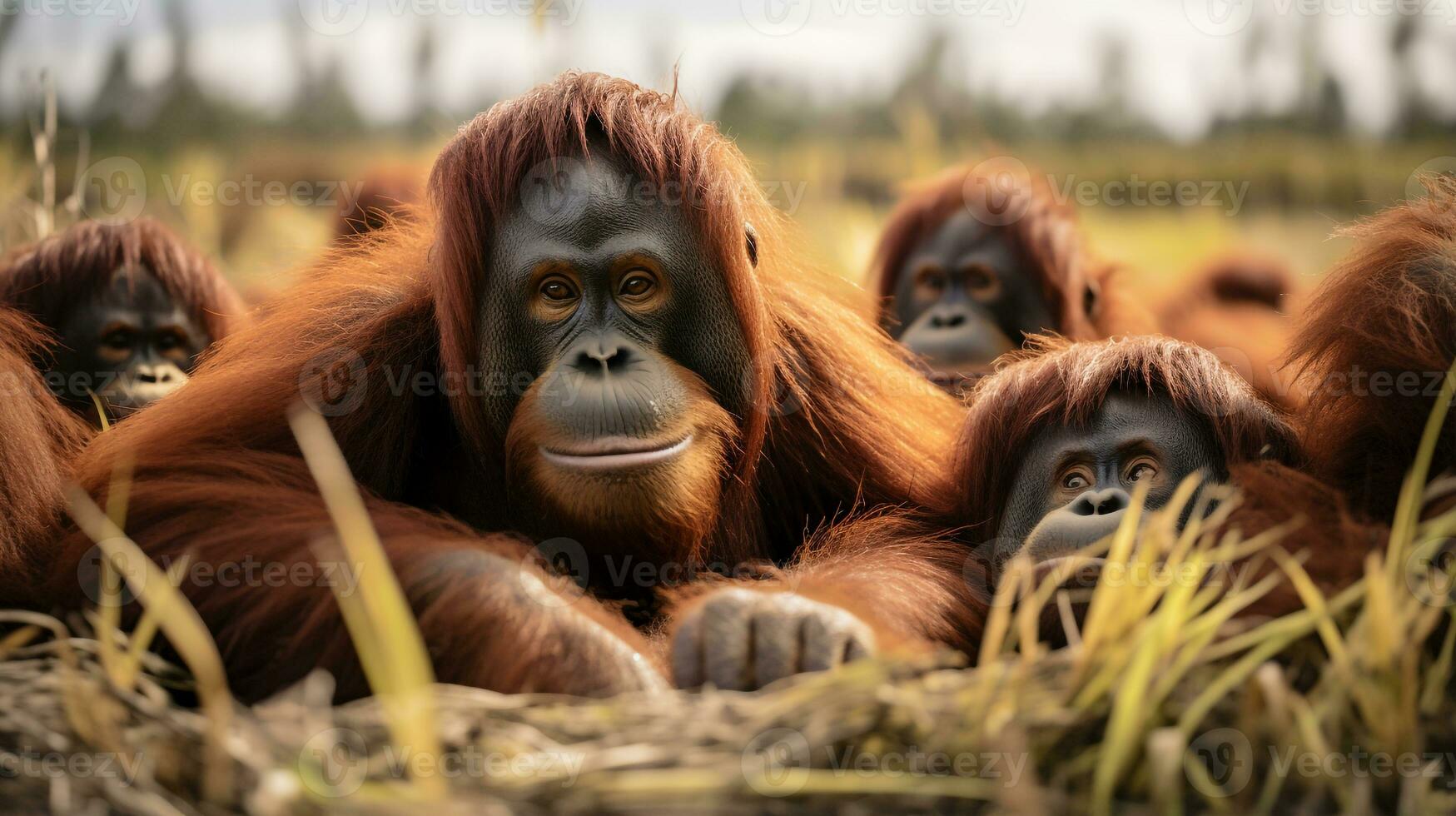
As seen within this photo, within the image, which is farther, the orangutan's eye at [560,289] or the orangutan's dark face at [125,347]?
the orangutan's dark face at [125,347]

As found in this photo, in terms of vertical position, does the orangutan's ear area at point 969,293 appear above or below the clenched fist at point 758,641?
above

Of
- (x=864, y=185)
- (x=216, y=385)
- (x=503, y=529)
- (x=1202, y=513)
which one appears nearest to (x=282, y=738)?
(x=503, y=529)

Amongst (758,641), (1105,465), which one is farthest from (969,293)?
(758,641)

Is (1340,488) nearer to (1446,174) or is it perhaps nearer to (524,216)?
(1446,174)

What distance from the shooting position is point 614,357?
273cm

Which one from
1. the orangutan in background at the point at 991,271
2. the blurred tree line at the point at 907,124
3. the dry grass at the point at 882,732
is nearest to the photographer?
the dry grass at the point at 882,732

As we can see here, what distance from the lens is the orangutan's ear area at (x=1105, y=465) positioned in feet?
8.90

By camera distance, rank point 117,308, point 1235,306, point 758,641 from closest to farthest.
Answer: point 758,641, point 117,308, point 1235,306

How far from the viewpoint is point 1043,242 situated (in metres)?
5.31

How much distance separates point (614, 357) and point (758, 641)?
0.80m

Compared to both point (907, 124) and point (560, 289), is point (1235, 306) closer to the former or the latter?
point (907, 124)

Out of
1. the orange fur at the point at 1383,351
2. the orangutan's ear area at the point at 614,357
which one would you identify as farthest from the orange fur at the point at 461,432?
the orange fur at the point at 1383,351

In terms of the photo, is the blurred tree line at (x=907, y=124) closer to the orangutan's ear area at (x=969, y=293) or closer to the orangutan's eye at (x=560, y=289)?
the orangutan's ear area at (x=969, y=293)

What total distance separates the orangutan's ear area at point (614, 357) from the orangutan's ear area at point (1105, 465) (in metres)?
0.65
